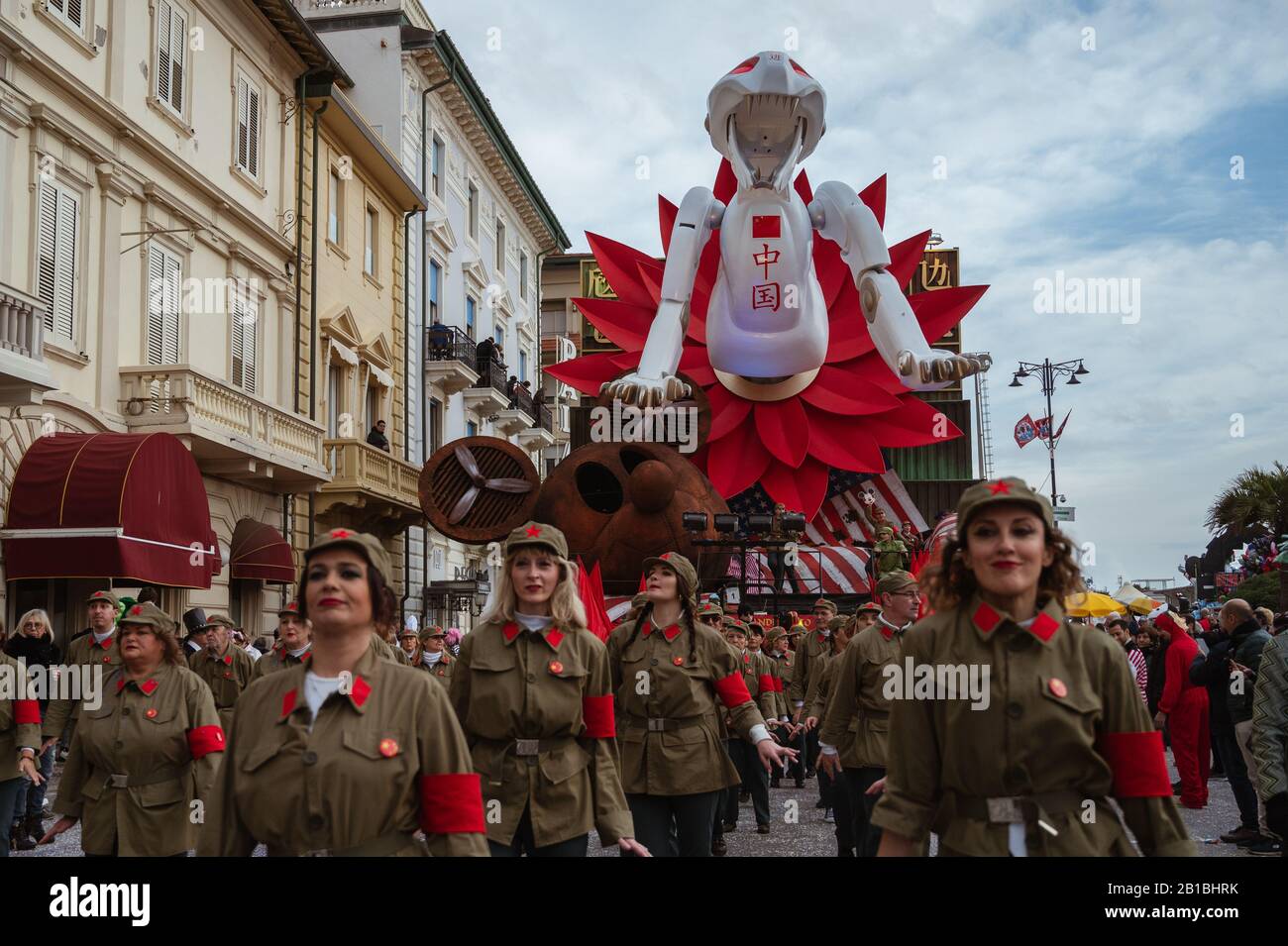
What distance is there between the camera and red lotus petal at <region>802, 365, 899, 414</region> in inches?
646

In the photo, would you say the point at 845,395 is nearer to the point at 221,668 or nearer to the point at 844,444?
the point at 844,444

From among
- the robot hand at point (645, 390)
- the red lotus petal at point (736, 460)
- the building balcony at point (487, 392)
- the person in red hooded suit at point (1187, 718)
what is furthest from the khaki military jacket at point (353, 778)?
the building balcony at point (487, 392)

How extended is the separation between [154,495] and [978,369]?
10.2m

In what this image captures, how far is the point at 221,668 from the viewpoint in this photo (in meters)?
11.8

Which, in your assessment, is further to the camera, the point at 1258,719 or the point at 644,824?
the point at 644,824

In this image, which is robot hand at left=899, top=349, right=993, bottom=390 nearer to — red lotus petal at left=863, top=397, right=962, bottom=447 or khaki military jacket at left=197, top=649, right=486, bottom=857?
red lotus petal at left=863, top=397, right=962, bottom=447

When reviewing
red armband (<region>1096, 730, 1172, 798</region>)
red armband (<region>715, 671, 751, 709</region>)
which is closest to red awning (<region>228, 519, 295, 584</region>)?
red armband (<region>715, 671, 751, 709</region>)

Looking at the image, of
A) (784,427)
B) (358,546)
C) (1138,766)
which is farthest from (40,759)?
(784,427)

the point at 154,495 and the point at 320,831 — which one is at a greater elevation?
the point at 154,495

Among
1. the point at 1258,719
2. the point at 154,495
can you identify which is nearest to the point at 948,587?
the point at 1258,719

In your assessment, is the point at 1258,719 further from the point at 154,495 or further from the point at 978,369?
the point at 154,495

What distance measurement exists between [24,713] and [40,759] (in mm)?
1613
